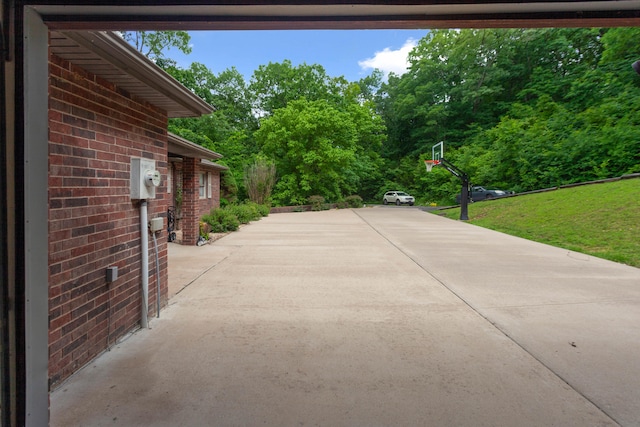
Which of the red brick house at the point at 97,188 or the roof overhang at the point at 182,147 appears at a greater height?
the roof overhang at the point at 182,147

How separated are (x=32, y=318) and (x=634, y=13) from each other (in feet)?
13.6

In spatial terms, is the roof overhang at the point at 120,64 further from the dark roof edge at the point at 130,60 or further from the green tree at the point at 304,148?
the green tree at the point at 304,148

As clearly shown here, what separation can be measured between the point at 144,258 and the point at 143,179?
92cm

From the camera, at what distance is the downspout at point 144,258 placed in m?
4.17

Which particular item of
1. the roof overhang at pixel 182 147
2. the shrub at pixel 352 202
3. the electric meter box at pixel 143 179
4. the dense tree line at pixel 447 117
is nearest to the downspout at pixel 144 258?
the electric meter box at pixel 143 179

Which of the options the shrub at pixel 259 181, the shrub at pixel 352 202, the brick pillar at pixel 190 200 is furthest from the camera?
the shrub at pixel 352 202

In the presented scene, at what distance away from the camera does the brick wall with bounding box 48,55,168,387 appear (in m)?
2.87

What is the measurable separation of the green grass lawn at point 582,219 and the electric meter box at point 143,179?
956 centimetres

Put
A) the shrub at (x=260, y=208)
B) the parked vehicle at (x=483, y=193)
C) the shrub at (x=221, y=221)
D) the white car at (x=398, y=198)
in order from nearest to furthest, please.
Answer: the shrub at (x=221, y=221) < the shrub at (x=260, y=208) < the parked vehicle at (x=483, y=193) < the white car at (x=398, y=198)

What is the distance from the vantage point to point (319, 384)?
3109 mm

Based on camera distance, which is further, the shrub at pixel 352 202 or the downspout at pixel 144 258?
the shrub at pixel 352 202

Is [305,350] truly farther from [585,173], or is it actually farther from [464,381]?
[585,173]

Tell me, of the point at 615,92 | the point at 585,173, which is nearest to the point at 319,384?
the point at 585,173

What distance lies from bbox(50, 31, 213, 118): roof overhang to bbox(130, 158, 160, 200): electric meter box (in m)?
0.78
